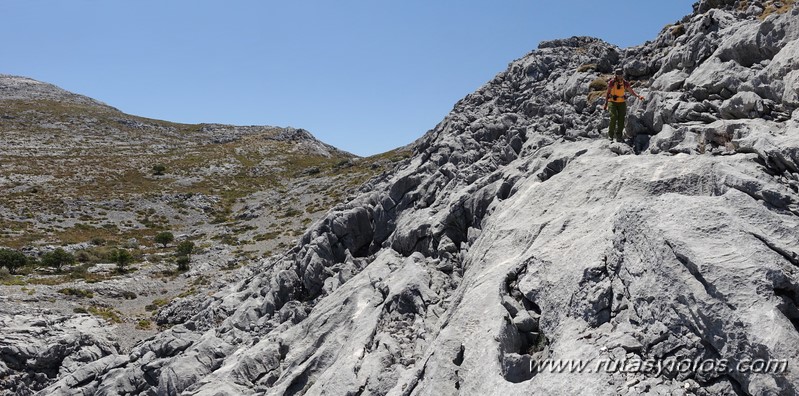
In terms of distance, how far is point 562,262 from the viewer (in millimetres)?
15203

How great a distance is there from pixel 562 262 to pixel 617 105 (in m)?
11.6

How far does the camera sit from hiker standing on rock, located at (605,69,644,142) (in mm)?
22047

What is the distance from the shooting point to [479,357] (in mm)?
14469

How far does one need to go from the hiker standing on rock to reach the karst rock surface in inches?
32.5

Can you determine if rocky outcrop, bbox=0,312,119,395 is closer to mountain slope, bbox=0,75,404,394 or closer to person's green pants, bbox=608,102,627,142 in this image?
mountain slope, bbox=0,75,404,394

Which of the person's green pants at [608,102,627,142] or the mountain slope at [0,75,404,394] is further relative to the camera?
the mountain slope at [0,75,404,394]

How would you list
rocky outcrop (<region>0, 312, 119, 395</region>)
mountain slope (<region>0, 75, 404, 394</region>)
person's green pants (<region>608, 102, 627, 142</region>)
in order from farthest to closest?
mountain slope (<region>0, 75, 404, 394</region>), rocky outcrop (<region>0, 312, 119, 395</region>), person's green pants (<region>608, 102, 627, 142</region>)

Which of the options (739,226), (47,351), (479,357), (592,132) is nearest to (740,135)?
(739,226)

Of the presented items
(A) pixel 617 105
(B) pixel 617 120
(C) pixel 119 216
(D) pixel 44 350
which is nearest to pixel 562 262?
(A) pixel 617 105

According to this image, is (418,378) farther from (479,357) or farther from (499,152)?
(499,152)

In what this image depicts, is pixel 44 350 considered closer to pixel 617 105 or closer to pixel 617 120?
pixel 617 120

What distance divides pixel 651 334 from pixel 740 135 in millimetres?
10510

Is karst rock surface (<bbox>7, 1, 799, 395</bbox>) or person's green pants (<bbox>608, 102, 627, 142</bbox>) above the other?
person's green pants (<bbox>608, 102, 627, 142</bbox>)

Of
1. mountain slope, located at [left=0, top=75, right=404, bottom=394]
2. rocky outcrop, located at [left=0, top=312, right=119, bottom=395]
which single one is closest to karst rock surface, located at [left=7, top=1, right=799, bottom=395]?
rocky outcrop, located at [left=0, top=312, right=119, bottom=395]
